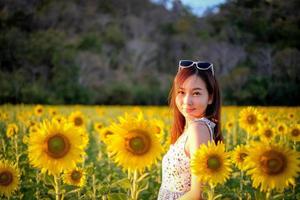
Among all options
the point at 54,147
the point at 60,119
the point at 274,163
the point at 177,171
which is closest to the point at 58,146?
the point at 54,147

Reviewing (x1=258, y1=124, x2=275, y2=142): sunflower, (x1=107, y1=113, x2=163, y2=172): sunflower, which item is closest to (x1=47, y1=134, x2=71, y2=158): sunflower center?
(x1=107, y1=113, x2=163, y2=172): sunflower

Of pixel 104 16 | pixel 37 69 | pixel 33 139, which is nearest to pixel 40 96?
pixel 37 69

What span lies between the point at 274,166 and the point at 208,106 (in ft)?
1.65

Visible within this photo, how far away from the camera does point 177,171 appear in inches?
74.1

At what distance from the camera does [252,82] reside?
6109 millimetres

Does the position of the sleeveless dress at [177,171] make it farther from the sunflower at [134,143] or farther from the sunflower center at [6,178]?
the sunflower center at [6,178]

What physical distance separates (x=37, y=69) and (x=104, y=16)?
26.2 feet

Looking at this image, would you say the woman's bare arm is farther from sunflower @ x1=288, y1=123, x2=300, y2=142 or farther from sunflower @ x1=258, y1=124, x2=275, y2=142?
sunflower @ x1=288, y1=123, x2=300, y2=142

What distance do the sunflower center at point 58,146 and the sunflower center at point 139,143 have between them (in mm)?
328

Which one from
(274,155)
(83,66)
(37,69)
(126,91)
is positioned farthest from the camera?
(83,66)

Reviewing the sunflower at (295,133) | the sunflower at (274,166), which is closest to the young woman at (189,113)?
the sunflower at (274,166)

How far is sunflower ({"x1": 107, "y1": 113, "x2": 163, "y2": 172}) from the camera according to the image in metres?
1.60

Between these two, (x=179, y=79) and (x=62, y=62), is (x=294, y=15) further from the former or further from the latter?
(x=62, y=62)

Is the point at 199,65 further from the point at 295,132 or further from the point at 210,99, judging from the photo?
the point at 295,132
